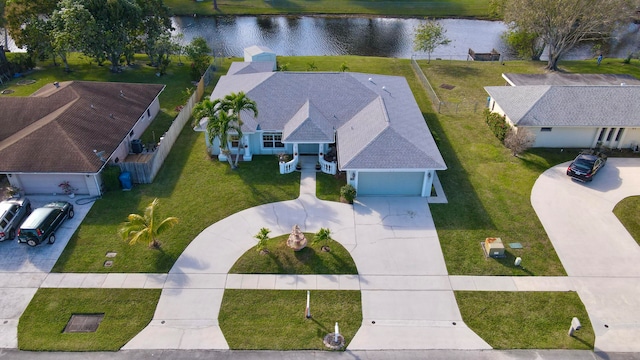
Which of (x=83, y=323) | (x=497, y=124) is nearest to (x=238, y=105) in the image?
(x=83, y=323)

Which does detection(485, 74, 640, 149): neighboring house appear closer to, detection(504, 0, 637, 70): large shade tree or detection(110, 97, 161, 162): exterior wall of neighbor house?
detection(504, 0, 637, 70): large shade tree

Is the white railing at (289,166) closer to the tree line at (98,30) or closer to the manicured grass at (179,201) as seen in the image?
the manicured grass at (179,201)

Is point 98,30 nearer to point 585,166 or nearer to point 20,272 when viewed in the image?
point 20,272

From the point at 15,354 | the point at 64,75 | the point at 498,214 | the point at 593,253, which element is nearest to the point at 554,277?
the point at 593,253

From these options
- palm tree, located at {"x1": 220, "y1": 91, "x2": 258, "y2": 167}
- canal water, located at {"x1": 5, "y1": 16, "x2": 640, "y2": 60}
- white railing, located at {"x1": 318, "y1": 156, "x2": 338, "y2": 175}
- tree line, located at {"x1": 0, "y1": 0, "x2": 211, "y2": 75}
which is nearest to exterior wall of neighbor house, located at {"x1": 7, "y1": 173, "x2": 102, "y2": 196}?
palm tree, located at {"x1": 220, "y1": 91, "x2": 258, "y2": 167}

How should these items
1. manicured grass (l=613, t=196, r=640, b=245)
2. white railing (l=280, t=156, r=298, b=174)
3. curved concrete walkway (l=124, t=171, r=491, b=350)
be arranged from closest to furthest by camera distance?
curved concrete walkway (l=124, t=171, r=491, b=350)
manicured grass (l=613, t=196, r=640, b=245)
white railing (l=280, t=156, r=298, b=174)
